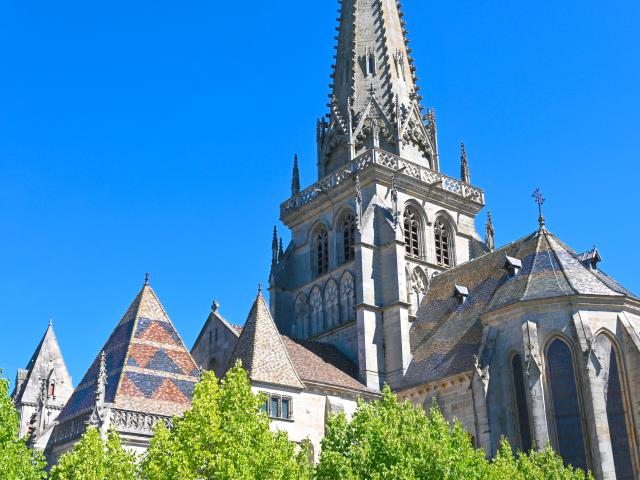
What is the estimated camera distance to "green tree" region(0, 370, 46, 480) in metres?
20.6

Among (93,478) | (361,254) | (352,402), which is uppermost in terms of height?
(361,254)

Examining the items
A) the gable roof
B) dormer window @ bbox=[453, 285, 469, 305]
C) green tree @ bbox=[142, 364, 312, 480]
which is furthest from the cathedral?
green tree @ bbox=[142, 364, 312, 480]

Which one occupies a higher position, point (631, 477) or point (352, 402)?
point (352, 402)

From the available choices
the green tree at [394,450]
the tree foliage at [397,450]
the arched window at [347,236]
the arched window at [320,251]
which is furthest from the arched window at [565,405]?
the arched window at [320,251]

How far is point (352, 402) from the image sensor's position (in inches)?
1508

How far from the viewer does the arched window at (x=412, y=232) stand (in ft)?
149

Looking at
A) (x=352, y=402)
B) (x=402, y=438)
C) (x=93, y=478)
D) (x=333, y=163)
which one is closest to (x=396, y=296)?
(x=352, y=402)

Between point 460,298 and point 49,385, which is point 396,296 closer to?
point 460,298

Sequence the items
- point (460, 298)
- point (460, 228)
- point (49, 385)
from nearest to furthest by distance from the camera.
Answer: point (460, 298)
point (460, 228)
point (49, 385)

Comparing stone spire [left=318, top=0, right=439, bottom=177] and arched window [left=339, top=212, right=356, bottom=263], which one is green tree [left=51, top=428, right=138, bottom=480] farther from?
stone spire [left=318, top=0, right=439, bottom=177]

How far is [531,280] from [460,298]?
5611 millimetres

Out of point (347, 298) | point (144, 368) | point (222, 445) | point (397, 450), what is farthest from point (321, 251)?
point (222, 445)

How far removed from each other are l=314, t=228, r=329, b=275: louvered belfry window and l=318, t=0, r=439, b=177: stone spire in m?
3.96

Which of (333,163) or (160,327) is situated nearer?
(160,327)
